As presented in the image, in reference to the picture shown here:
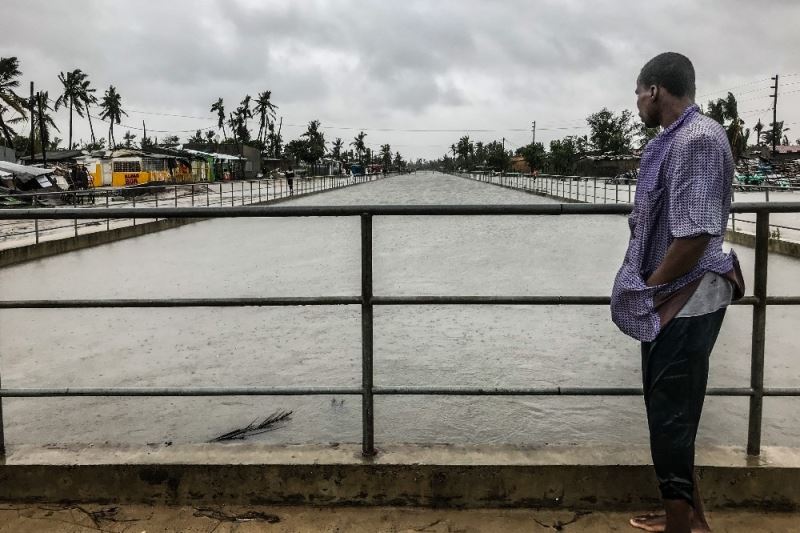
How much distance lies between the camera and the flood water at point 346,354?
15.9 feet

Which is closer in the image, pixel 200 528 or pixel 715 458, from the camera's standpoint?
pixel 200 528

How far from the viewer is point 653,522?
2.60m

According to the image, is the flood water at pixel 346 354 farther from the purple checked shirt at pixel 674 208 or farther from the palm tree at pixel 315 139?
the palm tree at pixel 315 139

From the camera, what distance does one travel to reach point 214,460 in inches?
114

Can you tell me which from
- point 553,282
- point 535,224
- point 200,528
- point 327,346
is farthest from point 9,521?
point 535,224

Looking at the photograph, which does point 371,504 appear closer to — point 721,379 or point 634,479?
point 634,479

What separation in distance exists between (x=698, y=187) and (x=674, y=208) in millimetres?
86

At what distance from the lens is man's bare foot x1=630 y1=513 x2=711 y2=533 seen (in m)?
2.48

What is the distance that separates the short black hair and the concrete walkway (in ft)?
5.15

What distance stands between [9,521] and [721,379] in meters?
4.99

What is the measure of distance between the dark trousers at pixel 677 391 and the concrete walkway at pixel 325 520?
1.49 ft

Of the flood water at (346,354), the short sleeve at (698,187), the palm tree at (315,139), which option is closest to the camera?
the short sleeve at (698,187)

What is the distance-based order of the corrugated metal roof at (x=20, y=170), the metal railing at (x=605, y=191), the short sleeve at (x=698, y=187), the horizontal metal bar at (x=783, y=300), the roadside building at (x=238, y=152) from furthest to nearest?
the roadside building at (x=238, y=152) → the corrugated metal roof at (x=20, y=170) → the metal railing at (x=605, y=191) → the horizontal metal bar at (x=783, y=300) → the short sleeve at (x=698, y=187)

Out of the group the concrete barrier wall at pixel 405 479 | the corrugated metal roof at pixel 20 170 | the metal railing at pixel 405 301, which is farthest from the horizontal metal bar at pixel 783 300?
the corrugated metal roof at pixel 20 170
